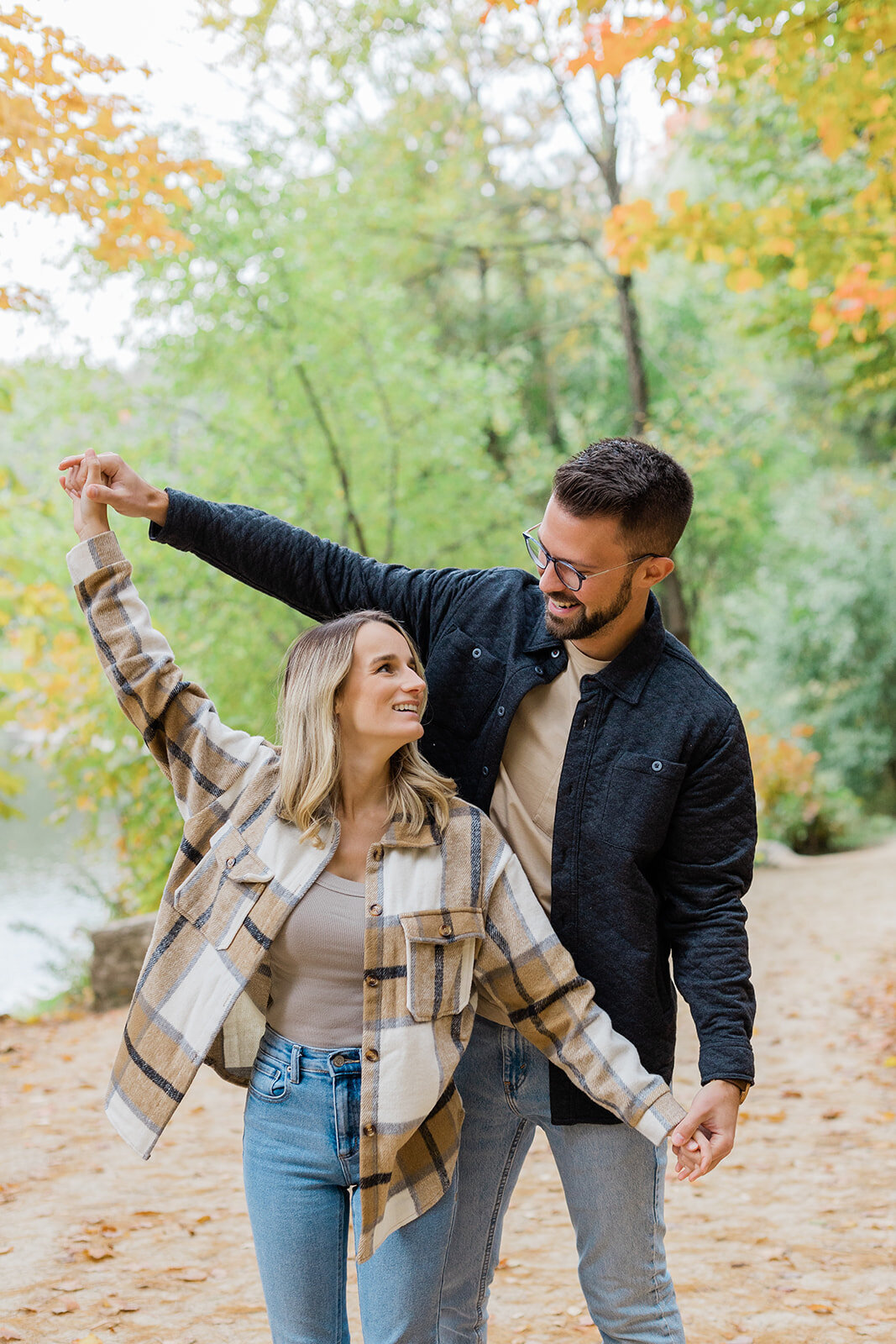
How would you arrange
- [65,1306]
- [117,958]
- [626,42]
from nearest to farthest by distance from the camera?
[65,1306], [626,42], [117,958]

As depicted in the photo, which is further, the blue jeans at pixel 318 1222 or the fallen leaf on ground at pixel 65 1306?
the fallen leaf on ground at pixel 65 1306

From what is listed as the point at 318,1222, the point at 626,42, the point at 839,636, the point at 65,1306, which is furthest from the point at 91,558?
the point at 839,636

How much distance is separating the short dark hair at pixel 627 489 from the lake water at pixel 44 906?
520cm

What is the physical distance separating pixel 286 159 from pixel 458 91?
20.6 feet

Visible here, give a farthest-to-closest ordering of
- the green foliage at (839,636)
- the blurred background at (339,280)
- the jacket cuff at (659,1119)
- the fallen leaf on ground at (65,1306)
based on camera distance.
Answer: the green foliage at (839,636), the blurred background at (339,280), the fallen leaf on ground at (65,1306), the jacket cuff at (659,1119)

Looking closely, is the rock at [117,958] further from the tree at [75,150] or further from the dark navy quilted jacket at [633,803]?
the dark navy quilted jacket at [633,803]

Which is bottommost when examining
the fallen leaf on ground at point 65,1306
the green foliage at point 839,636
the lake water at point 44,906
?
the fallen leaf on ground at point 65,1306

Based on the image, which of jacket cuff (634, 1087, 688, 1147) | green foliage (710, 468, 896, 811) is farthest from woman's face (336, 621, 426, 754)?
green foliage (710, 468, 896, 811)

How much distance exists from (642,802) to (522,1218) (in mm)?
2602

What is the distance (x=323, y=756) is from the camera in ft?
6.75

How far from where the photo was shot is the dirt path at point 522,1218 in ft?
10.6

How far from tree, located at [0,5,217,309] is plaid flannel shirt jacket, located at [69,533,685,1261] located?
2896 mm

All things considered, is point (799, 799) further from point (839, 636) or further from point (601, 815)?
point (601, 815)

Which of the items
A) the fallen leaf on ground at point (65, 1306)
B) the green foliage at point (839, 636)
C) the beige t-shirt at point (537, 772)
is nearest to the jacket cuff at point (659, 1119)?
the beige t-shirt at point (537, 772)
